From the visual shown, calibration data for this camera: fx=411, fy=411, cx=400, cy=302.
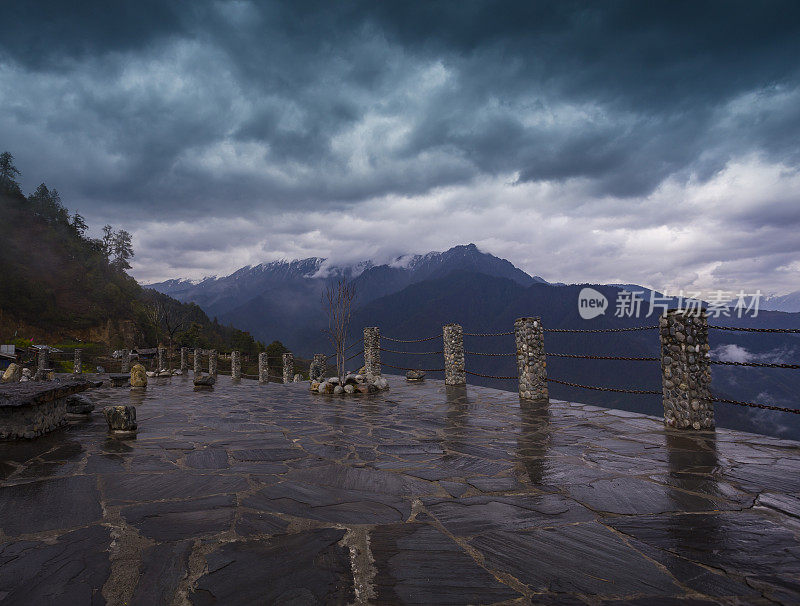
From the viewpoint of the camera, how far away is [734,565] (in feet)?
6.34

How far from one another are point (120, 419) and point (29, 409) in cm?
87

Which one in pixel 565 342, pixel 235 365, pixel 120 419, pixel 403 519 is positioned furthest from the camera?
pixel 565 342

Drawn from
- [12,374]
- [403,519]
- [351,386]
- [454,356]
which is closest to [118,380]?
[12,374]

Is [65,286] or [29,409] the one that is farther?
[65,286]

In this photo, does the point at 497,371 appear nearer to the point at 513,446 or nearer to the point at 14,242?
the point at 14,242

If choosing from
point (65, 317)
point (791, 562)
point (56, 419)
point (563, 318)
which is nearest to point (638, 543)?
point (791, 562)

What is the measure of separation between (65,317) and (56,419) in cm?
6266

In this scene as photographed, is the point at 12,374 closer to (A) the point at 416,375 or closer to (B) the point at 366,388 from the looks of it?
(B) the point at 366,388

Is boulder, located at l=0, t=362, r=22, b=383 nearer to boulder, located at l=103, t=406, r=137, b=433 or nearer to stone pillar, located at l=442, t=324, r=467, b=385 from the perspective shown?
boulder, located at l=103, t=406, r=137, b=433

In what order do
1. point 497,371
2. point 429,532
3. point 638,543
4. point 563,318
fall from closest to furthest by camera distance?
point 638,543 < point 429,532 < point 497,371 < point 563,318

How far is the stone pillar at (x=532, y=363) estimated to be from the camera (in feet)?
25.0

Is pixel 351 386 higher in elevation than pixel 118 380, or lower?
higher

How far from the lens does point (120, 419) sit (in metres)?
5.04

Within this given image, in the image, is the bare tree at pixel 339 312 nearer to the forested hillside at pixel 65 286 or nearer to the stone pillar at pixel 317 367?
the stone pillar at pixel 317 367
